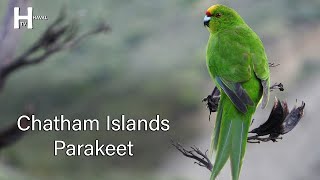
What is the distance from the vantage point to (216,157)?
88 cm

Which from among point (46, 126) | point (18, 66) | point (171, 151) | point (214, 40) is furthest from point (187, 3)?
point (18, 66)

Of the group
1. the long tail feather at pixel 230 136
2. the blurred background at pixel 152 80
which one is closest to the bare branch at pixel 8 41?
the long tail feather at pixel 230 136

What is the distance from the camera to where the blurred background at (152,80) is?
7.07 feet

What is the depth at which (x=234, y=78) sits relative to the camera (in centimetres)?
100

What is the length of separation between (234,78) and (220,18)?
0.50 feet

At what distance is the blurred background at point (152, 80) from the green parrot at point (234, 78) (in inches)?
38.3

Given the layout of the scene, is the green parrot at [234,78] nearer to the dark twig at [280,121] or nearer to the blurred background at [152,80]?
the dark twig at [280,121]

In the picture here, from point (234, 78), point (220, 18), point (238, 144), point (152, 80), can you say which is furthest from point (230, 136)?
point (152, 80)

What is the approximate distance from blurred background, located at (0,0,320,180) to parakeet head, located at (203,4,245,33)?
0.95m

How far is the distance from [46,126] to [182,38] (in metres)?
1.09

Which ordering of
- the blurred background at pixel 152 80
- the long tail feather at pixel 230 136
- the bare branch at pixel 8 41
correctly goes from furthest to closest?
the blurred background at pixel 152 80
the long tail feather at pixel 230 136
the bare branch at pixel 8 41

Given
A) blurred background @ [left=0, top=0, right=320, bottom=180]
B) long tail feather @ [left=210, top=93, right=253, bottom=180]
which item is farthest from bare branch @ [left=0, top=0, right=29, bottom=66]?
blurred background @ [left=0, top=0, right=320, bottom=180]

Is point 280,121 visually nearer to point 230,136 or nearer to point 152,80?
point 230,136

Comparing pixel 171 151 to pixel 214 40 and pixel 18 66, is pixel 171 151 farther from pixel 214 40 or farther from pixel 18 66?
pixel 18 66
